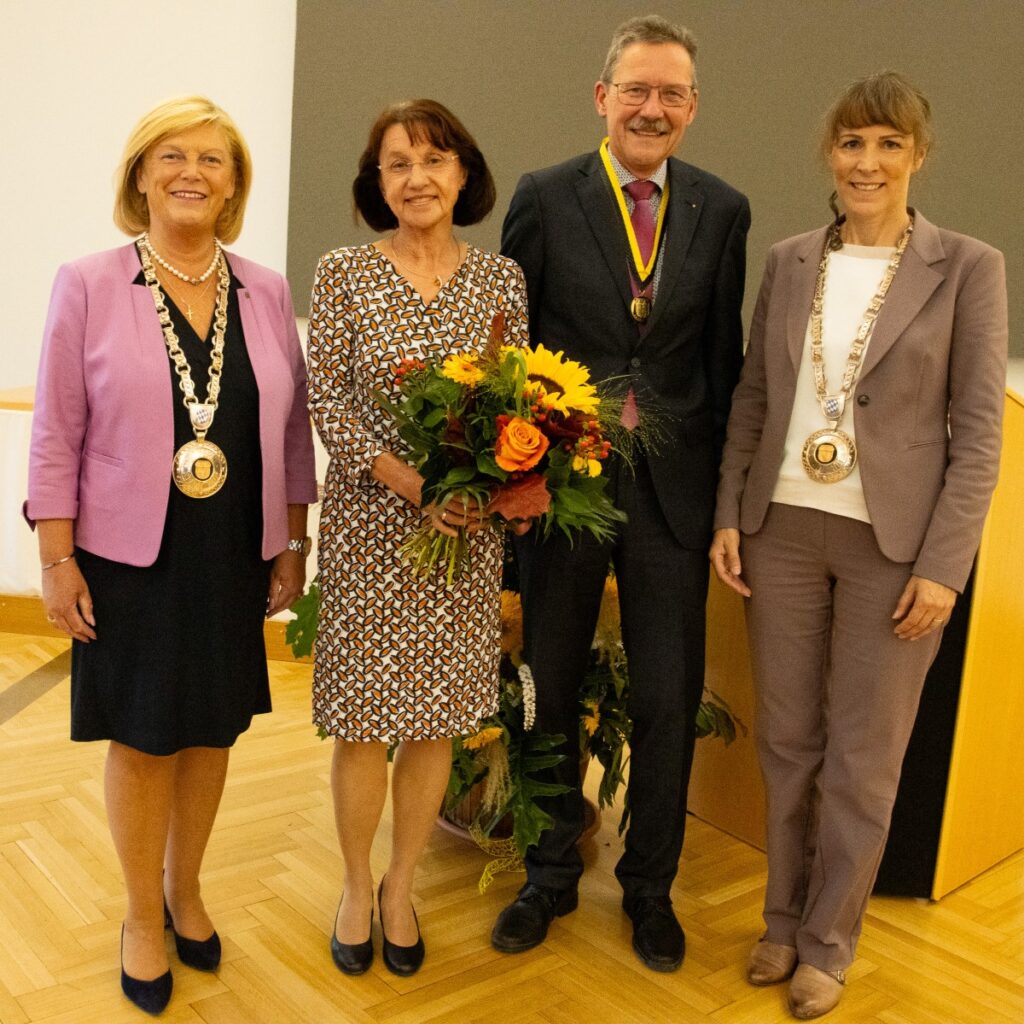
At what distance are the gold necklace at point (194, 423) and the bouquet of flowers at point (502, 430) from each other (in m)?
0.33

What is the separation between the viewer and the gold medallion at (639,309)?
2.44 m

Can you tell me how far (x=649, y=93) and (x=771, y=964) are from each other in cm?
190

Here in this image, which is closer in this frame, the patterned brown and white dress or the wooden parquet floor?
the patterned brown and white dress

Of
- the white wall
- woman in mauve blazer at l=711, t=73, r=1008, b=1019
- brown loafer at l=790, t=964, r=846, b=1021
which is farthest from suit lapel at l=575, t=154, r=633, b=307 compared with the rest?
the white wall

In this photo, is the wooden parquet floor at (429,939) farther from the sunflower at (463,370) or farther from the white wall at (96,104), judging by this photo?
the white wall at (96,104)

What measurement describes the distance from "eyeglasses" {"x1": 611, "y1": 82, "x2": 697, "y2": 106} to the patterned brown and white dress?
437 millimetres

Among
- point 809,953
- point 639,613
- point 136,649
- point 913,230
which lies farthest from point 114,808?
point 913,230

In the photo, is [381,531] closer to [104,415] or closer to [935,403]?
[104,415]

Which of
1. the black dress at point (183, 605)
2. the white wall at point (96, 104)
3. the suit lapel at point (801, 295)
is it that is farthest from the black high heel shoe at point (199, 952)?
the white wall at point (96, 104)

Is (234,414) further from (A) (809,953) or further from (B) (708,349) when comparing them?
(A) (809,953)

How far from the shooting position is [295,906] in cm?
275

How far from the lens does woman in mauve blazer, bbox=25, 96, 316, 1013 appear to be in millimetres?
2070

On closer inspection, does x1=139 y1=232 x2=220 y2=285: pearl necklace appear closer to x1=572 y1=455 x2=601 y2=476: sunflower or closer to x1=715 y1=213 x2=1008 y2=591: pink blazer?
x1=572 y1=455 x2=601 y2=476: sunflower

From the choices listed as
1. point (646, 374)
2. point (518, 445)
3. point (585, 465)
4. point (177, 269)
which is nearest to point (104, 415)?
point (177, 269)
